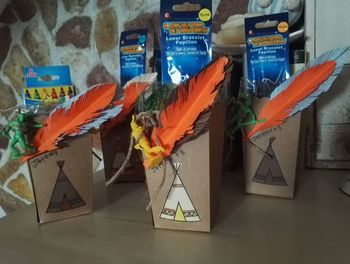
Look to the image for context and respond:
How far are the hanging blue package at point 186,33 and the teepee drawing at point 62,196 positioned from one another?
0.83 ft

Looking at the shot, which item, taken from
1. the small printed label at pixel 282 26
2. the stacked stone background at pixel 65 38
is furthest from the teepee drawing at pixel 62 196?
the stacked stone background at pixel 65 38

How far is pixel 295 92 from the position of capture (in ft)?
1.81

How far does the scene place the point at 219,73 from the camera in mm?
432

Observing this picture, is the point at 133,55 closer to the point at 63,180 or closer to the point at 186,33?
the point at 186,33

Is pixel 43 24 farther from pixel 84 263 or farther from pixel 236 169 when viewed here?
pixel 84 263

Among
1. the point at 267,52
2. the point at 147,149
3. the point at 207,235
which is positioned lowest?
the point at 207,235

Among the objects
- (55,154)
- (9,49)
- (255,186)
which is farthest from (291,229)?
(9,49)

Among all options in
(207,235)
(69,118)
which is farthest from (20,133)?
(207,235)

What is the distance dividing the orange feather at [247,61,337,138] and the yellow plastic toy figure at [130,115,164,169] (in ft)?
0.68

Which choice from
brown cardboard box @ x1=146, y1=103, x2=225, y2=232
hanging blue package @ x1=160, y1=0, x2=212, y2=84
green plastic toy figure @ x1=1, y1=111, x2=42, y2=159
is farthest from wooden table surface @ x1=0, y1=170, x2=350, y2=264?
hanging blue package @ x1=160, y1=0, x2=212, y2=84

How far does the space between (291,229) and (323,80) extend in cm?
23

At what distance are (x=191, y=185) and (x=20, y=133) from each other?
253mm

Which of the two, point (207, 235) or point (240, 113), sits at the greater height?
point (240, 113)

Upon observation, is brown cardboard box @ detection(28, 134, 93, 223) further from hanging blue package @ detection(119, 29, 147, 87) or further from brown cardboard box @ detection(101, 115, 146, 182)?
hanging blue package @ detection(119, 29, 147, 87)
